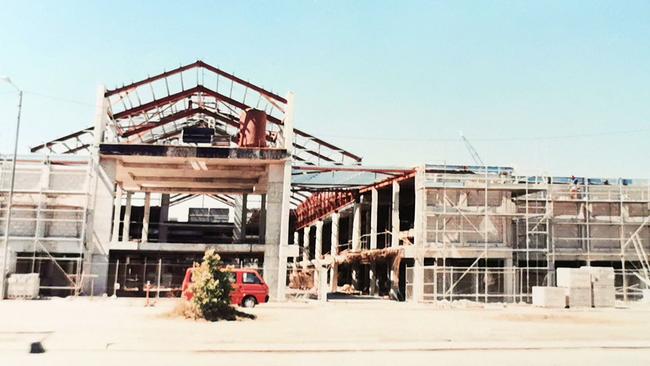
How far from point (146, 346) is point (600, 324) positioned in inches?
719

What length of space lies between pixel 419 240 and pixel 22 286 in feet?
75.5

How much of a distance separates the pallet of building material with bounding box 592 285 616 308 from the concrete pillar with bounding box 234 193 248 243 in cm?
2637

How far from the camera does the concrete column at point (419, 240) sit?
3878cm

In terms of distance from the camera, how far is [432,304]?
3728cm

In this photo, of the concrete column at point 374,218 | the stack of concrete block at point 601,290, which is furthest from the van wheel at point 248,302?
the stack of concrete block at point 601,290

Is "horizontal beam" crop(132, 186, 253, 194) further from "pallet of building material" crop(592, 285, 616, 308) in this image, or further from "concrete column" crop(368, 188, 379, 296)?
"pallet of building material" crop(592, 285, 616, 308)

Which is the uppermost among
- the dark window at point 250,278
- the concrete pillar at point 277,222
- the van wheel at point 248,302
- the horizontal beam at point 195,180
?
the horizontal beam at point 195,180

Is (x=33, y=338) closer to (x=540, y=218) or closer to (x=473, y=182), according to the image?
(x=473, y=182)

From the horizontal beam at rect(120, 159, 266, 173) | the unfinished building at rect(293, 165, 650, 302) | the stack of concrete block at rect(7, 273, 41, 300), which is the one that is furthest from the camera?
the horizontal beam at rect(120, 159, 266, 173)

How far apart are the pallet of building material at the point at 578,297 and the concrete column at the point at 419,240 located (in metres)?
8.44

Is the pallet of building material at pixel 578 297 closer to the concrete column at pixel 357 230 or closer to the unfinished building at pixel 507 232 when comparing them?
the unfinished building at pixel 507 232

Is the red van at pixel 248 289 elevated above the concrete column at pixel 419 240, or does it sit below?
below

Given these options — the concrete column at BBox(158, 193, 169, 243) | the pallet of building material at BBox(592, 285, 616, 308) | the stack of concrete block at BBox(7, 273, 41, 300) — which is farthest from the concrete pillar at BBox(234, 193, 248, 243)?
the pallet of building material at BBox(592, 285, 616, 308)

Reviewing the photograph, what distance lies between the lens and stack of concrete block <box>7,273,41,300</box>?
111ft
